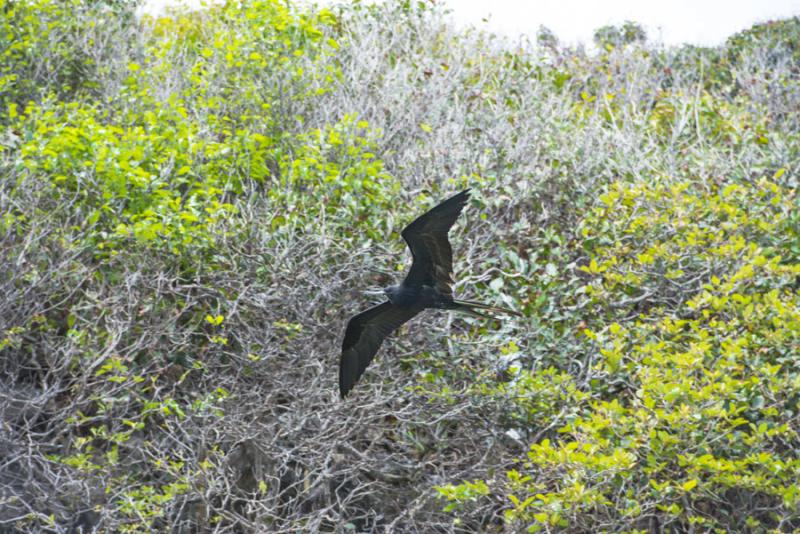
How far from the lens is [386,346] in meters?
7.48

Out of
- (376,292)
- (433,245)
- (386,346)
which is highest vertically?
(433,245)

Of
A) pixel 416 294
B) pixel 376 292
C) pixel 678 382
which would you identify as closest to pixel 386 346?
pixel 376 292

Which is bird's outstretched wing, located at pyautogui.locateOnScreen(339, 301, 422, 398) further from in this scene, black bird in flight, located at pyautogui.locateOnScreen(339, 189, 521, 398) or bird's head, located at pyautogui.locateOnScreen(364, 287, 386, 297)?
bird's head, located at pyautogui.locateOnScreen(364, 287, 386, 297)

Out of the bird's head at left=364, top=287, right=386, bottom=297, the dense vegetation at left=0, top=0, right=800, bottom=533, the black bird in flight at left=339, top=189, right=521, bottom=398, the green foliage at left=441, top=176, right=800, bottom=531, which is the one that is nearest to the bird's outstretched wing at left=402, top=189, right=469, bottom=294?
the black bird in flight at left=339, top=189, right=521, bottom=398

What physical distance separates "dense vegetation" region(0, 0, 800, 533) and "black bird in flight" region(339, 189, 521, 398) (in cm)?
55

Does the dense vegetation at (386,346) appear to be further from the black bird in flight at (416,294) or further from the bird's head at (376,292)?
the black bird in flight at (416,294)

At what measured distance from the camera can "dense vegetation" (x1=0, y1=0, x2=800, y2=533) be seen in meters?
6.96

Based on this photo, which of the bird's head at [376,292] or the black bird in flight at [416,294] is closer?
the black bird in flight at [416,294]

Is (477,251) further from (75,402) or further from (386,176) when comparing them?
(75,402)

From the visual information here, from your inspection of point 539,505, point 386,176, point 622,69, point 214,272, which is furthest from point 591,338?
point 622,69

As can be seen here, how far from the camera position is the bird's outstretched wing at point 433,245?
19.1ft

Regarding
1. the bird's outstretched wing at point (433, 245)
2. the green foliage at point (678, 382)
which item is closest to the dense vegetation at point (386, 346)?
the green foliage at point (678, 382)

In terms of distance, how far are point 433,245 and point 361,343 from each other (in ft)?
3.16

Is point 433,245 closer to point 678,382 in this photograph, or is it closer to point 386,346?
point 386,346
